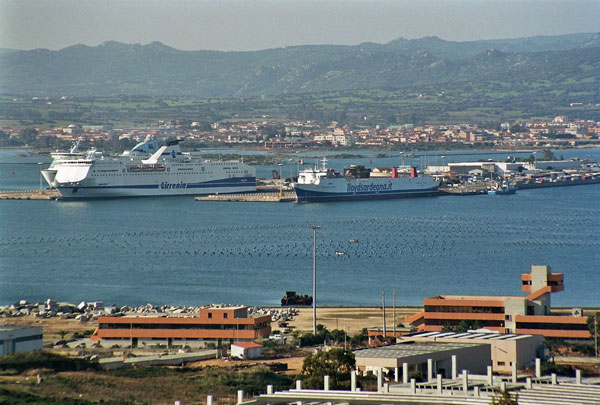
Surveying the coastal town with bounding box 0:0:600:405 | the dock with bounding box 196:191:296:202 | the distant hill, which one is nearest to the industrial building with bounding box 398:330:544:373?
the coastal town with bounding box 0:0:600:405

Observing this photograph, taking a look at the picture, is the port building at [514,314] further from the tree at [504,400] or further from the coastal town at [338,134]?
the coastal town at [338,134]

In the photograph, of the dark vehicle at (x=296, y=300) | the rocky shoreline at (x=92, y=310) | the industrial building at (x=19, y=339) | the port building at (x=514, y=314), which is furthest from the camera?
the dark vehicle at (x=296, y=300)

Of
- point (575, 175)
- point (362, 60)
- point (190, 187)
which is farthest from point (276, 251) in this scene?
point (362, 60)

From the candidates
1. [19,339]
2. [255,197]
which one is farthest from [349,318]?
[255,197]

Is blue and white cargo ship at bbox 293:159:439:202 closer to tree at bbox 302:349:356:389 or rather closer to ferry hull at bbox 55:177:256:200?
ferry hull at bbox 55:177:256:200

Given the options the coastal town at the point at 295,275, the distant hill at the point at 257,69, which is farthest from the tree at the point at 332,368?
the distant hill at the point at 257,69
